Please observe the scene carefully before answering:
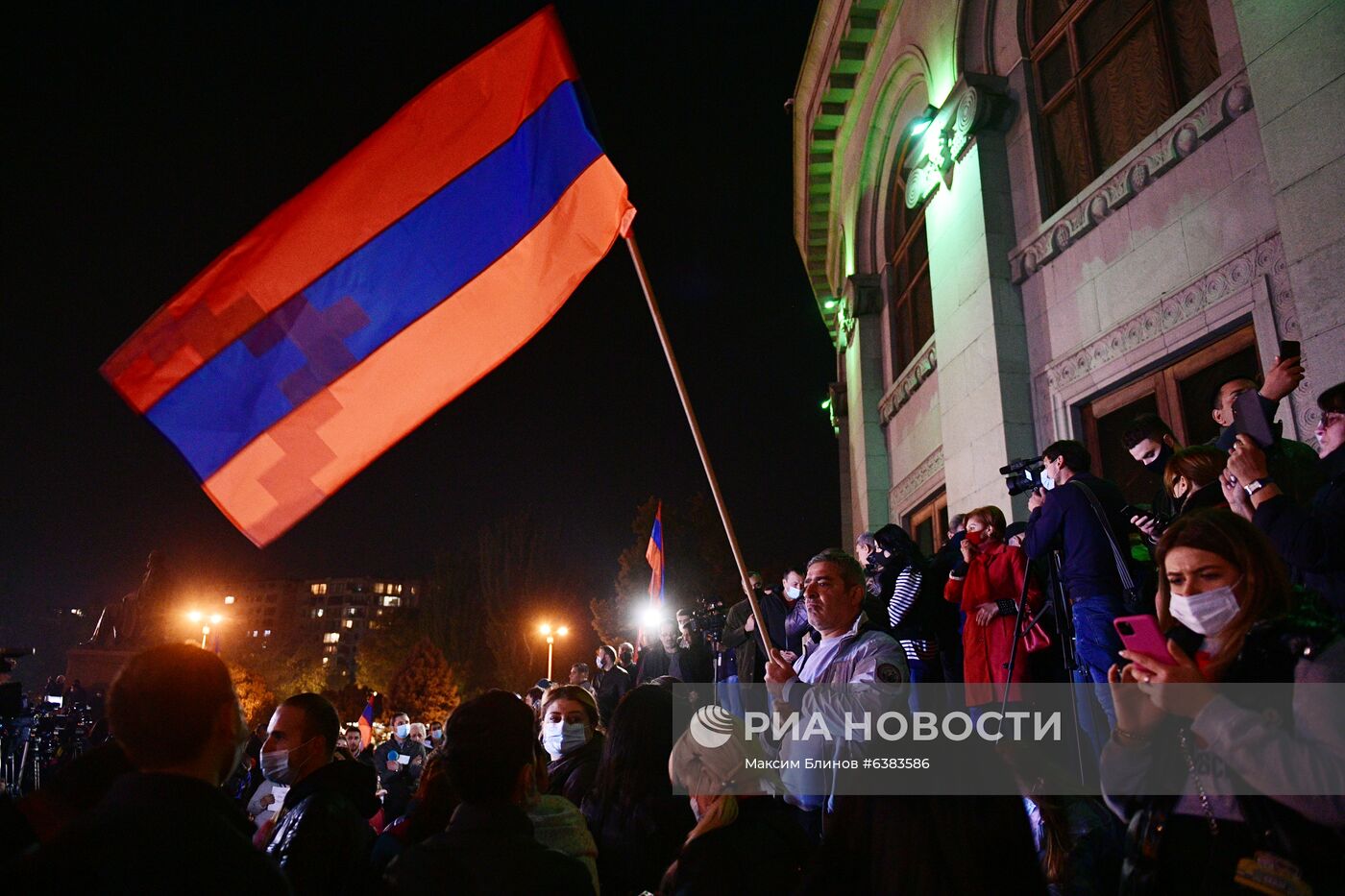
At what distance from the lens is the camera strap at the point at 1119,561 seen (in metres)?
4.90

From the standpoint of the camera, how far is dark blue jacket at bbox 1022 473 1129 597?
505 centimetres

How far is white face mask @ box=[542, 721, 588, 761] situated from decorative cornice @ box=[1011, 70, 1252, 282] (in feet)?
23.6

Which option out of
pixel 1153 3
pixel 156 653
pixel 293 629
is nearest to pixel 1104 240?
pixel 1153 3

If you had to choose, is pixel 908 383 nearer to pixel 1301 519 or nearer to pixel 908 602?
pixel 908 602

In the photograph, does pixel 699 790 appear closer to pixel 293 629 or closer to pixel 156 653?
pixel 156 653

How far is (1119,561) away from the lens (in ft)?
16.2

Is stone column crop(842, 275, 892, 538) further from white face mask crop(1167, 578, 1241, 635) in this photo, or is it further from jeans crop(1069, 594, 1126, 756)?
white face mask crop(1167, 578, 1241, 635)

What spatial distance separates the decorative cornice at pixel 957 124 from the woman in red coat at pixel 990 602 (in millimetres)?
6677

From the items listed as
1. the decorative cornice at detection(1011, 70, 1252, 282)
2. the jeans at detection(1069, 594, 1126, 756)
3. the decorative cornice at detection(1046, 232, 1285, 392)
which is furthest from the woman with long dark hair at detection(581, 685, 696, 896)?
the decorative cornice at detection(1011, 70, 1252, 282)

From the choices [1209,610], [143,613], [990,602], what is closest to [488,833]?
[1209,610]

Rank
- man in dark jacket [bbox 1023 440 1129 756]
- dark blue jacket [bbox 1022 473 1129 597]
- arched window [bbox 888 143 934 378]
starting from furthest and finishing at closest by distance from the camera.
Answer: arched window [bbox 888 143 934 378] < dark blue jacket [bbox 1022 473 1129 597] < man in dark jacket [bbox 1023 440 1129 756]

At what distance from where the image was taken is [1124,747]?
2.14 m

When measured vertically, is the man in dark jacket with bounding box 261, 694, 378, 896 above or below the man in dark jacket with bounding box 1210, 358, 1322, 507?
below

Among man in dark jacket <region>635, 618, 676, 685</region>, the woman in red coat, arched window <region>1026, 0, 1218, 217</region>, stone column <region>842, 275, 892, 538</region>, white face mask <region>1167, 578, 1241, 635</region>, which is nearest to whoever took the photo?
white face mask <region>1167, 578, 1241, 635</region>
